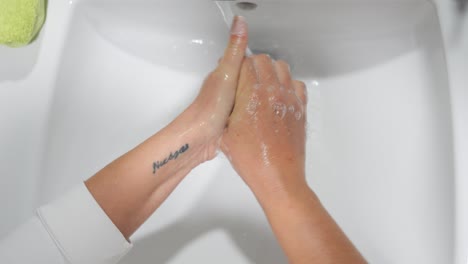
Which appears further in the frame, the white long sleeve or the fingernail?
the fingernail

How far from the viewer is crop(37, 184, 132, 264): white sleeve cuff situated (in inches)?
23.0

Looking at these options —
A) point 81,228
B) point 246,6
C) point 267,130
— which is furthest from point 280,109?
point 81,228

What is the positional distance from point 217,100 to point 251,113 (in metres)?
0.05

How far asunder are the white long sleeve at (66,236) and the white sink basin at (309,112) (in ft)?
0.26

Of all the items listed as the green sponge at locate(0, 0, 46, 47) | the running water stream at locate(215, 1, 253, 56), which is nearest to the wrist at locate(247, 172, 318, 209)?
the running water stream at locate(215, 1, 253, 56)

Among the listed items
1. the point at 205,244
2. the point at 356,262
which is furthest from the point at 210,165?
the point at 356,262

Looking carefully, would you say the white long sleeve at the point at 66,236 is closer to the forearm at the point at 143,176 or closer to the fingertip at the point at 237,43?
the forearm at the point at 143,176

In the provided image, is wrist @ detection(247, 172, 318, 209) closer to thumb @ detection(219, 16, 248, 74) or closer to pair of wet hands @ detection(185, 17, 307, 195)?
pair of wet hands @ detection(185, 17, 307, 195)

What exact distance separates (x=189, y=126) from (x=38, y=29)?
0.25m

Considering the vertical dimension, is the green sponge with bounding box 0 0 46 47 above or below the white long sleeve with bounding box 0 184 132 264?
above

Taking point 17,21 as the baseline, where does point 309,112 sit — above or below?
below

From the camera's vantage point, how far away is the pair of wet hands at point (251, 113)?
66 centimetres

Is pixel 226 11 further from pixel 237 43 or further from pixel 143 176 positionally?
pixel 143 176

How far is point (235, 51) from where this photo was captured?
27.9 inches
